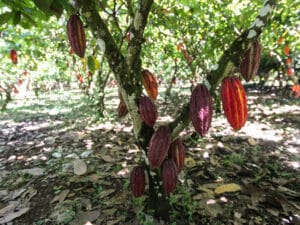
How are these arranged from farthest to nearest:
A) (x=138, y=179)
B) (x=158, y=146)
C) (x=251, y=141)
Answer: (x=251, y=141)
(x=138, y=179)
(x=158, y=146)

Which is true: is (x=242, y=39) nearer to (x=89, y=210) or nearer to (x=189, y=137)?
(x=89, y=210)

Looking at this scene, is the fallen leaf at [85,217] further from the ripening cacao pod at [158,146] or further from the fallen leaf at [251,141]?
the fallen leaf at [251,141]

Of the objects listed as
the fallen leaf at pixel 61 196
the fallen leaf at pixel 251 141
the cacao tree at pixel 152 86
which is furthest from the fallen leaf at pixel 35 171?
the fallen leaf at pixel 251 141

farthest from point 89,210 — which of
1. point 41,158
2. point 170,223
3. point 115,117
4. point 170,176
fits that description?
point 115,117

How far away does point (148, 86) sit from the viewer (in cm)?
172

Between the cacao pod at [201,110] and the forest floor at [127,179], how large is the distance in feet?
2.94

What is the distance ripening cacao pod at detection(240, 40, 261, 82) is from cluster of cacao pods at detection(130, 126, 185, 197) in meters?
0.47

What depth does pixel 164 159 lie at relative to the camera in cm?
159

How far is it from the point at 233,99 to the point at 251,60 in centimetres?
20

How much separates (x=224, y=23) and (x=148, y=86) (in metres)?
3.07

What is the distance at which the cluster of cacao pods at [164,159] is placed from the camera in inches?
56.2

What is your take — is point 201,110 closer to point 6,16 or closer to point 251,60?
point 251,60

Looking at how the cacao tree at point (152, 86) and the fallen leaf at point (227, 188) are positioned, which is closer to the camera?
the cacao tree at point (152, 86)

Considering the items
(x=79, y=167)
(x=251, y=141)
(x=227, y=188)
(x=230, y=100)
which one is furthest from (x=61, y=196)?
(x=251, y=141)
